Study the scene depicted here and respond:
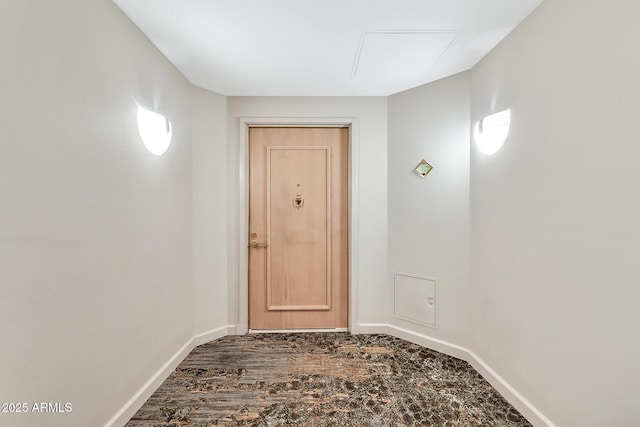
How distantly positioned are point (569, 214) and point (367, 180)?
68.9 inches

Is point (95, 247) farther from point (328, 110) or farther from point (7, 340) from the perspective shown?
point (328, 110)

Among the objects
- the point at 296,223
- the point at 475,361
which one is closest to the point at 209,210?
the point at 296,223

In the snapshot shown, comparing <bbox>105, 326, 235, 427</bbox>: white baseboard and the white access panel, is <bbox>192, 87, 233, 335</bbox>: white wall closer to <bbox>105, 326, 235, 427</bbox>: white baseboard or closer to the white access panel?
<bbox>105, 326, 235, 427</bbox>: white baseboard

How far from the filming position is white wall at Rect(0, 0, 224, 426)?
3.64 ft

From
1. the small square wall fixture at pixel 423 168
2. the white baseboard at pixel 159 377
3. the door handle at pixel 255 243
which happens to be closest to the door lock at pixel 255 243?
the door handle at pixel 255 243

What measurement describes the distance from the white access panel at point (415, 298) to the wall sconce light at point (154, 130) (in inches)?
90.7

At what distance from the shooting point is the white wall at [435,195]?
250 centimetres

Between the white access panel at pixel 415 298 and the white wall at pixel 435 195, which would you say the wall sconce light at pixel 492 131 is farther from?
the white access panel at pixel 415 298

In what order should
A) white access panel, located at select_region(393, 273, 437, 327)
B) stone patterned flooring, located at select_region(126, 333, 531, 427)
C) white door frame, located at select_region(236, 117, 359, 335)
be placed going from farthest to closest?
white door frame, located at select_region(236, 117, 359, 335) → white access panel, located at select_region(393, 273, 437, 327) → stone patterned flooring, located at select_region(126, 333, 531, 427)

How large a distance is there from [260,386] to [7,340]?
4.78 feet

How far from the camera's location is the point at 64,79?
1.32 meters

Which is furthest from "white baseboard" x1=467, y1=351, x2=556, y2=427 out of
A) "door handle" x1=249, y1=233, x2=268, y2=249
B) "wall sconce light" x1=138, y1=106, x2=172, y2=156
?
"wall sconce light" x1=138, y1=106, x2=172, y2=156

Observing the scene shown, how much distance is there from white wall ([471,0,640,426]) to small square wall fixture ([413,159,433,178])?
0.61 m

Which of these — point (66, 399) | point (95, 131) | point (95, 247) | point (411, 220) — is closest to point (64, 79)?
point (95, 131)
